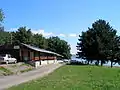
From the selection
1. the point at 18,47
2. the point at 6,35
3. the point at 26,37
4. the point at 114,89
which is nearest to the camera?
the point at 114,89

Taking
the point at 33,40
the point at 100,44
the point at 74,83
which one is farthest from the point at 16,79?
the point at 33,40

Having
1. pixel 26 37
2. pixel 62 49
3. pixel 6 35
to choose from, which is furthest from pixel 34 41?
pixel 62 49

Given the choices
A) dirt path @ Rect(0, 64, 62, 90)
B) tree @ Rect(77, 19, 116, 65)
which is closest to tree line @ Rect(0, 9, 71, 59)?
tree @ Rect(77, 19, 116, 65)

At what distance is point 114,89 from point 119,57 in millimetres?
74857

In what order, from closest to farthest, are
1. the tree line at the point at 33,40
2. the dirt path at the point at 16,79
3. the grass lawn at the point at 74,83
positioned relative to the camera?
the grass lawn at the point at 74,83, the dirt path at the point at 16,79, the tree line at the point at 33,40

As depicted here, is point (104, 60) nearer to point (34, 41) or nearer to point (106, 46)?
point (106, 46)

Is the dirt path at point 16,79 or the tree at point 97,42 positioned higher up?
the tree at point 97,42

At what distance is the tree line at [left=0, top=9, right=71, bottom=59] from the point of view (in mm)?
104250

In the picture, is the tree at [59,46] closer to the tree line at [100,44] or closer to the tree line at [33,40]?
the tree line at [33,40]

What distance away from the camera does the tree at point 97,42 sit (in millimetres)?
85750

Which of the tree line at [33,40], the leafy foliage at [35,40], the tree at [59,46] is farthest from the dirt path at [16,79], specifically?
the tree at [59,46]

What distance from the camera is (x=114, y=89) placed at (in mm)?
17219

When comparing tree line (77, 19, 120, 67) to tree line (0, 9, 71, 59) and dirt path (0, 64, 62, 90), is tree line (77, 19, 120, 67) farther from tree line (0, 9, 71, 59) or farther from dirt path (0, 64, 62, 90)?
dirt path (0, 64, 62, 90)

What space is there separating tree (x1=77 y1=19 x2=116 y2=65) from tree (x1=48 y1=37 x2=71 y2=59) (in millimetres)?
47492
